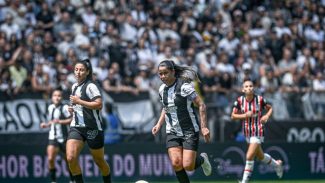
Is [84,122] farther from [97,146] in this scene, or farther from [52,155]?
[52,155]

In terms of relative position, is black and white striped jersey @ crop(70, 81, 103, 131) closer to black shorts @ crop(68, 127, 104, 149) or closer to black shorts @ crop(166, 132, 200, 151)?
black shorts @ crop(68, 127, 104, 149)

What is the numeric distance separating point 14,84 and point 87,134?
7.89 m

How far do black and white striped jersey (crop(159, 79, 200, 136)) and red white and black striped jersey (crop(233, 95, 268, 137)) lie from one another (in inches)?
154

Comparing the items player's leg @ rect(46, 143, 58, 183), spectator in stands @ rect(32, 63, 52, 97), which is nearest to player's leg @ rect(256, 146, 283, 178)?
player's leg @ rect(46, 143, 58, 183)

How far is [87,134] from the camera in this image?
51.8ft

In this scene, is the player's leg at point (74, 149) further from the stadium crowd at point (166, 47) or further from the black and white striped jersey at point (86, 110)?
the stadium crowd at point (166, 47)

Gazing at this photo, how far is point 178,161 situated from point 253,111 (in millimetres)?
4371

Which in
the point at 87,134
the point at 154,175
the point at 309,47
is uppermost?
the point at 309,47

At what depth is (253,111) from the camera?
750 inches

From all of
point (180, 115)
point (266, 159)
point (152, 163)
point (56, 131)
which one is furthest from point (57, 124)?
point (180, 115)

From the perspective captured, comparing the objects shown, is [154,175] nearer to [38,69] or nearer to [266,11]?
[38,69]

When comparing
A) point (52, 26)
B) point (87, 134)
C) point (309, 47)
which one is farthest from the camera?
point (309, 47)

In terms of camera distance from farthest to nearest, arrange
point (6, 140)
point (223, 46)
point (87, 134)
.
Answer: point (223, 46) → point (6, 140) → point (87, 134)


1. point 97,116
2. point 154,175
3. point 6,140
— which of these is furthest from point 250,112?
point 6,140
